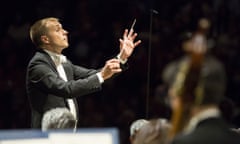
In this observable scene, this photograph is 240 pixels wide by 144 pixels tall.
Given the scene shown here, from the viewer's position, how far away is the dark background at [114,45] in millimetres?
7461

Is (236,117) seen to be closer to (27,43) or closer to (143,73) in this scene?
(143,73)

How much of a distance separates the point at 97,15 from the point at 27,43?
30.9 inches

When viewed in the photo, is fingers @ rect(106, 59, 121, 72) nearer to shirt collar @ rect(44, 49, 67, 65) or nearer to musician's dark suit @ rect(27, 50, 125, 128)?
musician's dark suit @ rect(27, 50, 125, 128)

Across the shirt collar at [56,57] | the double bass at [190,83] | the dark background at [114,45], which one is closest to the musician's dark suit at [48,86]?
the shirt collar at [56,57]

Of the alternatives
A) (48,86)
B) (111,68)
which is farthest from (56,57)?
(111,68)

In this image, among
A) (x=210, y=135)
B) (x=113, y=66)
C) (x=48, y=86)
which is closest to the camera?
Result: (x=210, y=135)

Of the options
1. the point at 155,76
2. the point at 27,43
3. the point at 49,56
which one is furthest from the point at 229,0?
the point at 49,56

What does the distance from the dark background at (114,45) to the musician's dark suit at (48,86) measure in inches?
98.4

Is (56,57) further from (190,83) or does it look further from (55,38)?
(190,83)

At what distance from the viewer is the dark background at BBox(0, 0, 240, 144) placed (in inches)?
294

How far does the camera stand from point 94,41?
308 inches

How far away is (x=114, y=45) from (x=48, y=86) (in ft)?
10.4

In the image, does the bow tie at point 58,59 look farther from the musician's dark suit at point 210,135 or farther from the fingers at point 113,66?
the musician's dark suit at point 210,135

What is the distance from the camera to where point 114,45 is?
776 cm
